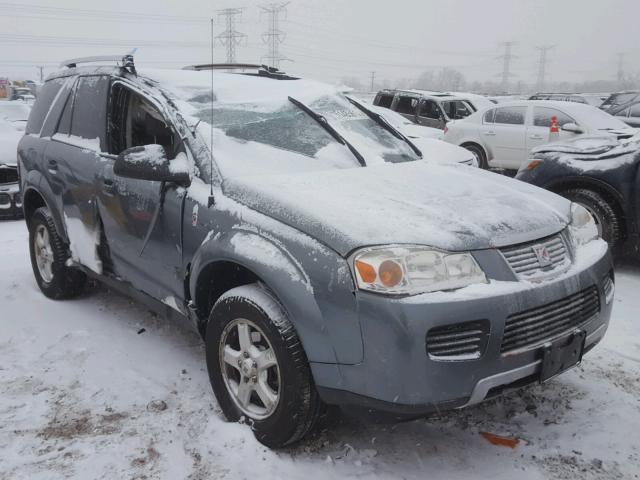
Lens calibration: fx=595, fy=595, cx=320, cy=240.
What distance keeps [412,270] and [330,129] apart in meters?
1.48

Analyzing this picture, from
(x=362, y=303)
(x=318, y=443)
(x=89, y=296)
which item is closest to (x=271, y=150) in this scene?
(x=362, y=303)

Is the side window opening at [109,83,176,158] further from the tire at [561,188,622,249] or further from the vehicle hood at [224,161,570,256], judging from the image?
the tire at [561,188,622,249]

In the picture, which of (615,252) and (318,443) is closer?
(318,443)

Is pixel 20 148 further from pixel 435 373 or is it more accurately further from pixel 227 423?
pixel 435 373

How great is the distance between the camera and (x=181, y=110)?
3.24 meters

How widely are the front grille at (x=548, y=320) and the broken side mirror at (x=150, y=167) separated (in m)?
1.70

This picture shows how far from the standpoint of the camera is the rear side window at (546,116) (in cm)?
1022

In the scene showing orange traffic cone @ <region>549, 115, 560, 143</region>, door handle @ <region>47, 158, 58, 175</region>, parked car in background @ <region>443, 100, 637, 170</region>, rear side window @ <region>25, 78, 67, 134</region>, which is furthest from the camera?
parked car in background @ <region>443, 100, 637, 170</region>

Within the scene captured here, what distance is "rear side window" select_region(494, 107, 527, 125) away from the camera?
11.1 metres

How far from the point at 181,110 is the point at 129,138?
0.65 metres

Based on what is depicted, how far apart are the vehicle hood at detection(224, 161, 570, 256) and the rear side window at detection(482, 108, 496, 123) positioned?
8.87m

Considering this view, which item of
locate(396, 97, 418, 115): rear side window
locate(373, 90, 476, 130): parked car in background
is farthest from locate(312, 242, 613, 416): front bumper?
locate(396, 97, 418, 115): rear side window

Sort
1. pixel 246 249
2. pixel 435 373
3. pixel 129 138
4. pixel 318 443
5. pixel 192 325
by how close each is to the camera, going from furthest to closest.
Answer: pixel 129 138 → pixel 192 325 → pixel 318 443 → pixel 246 249 → pixel 435 373

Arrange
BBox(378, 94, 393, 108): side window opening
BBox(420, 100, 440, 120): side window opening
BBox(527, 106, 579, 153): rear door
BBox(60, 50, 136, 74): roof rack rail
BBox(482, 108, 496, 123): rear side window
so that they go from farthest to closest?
BBox(378, 94, 393, 108): side window opening
BBox(420, 100, 440, 120): side window opening
BBox(482, 108, 496, 123): rear side window
BBox(527, 106, 579, 153): rear door
BBox(60, 50, 136, 74): roof rack rail
